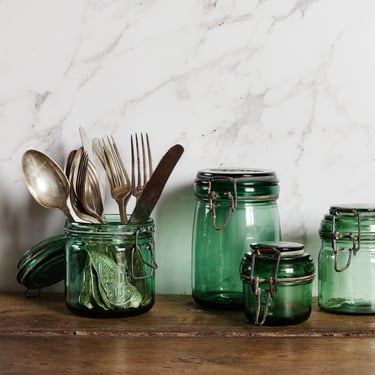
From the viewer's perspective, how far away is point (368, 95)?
132 cm

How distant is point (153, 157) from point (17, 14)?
0.37m

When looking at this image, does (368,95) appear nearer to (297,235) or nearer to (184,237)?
(297,235)

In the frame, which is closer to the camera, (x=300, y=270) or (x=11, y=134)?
(x=300, y=270)

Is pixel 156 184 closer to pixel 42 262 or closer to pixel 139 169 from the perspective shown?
pixel 139 169

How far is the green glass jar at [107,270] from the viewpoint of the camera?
117 cm

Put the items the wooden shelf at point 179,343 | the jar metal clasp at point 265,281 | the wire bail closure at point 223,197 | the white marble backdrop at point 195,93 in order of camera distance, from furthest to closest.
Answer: the white marble backdrop at point 195,93 → the wire bail closure at point 223,197 → the jar metal clasp at point 265,281 → the wooden shelf at point 179,343

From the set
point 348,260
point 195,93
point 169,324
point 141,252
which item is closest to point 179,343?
point 169,324

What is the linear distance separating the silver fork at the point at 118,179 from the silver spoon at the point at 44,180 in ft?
0.25

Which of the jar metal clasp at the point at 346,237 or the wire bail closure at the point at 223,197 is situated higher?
the wire bail closure at the point at 223,197

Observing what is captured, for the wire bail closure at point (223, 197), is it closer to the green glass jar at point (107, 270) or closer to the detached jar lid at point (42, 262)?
the green glass jar at point (107, 270)

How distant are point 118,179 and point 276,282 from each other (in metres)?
0.34

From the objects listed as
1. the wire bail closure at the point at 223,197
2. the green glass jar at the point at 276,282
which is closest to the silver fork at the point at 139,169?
the wire bail closure at the point at 223,197

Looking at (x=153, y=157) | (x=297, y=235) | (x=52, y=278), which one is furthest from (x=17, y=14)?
(x=297, y=235)

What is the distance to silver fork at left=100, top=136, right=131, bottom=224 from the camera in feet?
4.13
